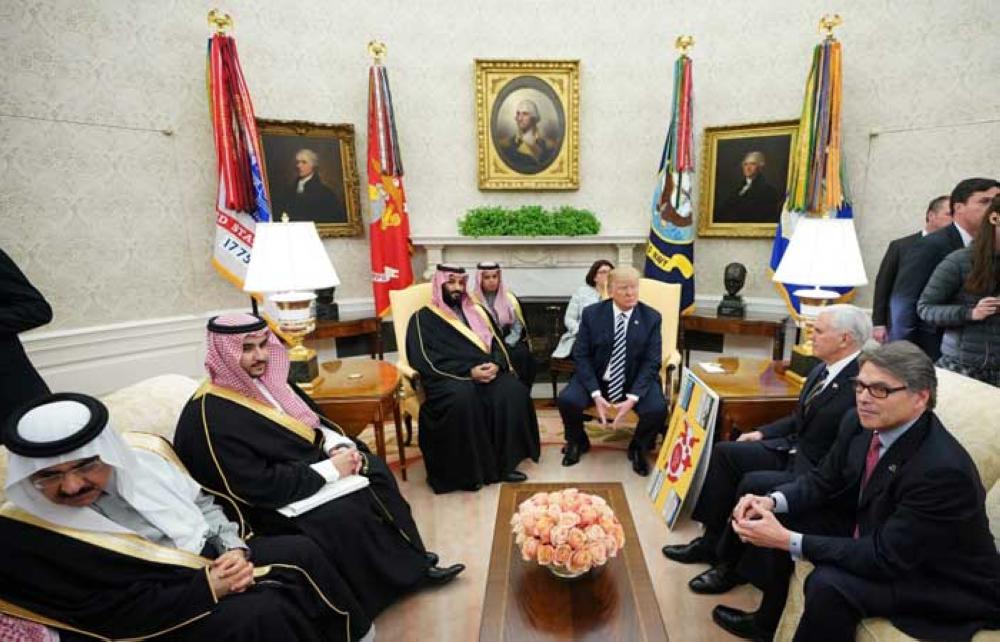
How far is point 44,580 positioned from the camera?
4.75 ft

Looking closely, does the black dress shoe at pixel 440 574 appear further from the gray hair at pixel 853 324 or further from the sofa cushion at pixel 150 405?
the gray hair at pixel 853 324

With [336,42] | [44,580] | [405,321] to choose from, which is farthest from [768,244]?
[44,580]

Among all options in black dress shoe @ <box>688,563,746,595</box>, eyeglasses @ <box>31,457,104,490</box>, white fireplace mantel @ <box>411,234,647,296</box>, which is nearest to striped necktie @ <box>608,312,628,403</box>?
black dress shoe @ <box>688,563,746,595</box>

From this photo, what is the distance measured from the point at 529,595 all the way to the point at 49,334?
4.31 meters

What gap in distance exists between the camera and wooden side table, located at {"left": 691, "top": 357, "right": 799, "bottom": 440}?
292 centimetres

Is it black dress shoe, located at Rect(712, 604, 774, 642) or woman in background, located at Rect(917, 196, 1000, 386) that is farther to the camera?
woman in background, located at Rect(917, 196, 1000, 386)

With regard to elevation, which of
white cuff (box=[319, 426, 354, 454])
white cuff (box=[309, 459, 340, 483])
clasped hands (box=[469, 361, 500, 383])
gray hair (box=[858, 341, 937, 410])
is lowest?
white cuff (box=[309, 459, 340, 483])

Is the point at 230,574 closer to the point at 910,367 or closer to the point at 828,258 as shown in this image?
the point at 910,367

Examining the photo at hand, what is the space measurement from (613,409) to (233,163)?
387cm

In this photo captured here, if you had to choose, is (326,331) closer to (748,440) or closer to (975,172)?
(748,440)

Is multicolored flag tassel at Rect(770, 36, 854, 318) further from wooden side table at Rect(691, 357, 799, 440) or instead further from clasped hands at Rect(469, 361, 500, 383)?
clasped hands at Rect(469, 361, 500, 383)

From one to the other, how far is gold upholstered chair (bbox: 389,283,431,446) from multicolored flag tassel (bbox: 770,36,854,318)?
3.52 m

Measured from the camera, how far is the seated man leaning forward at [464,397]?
3496mm

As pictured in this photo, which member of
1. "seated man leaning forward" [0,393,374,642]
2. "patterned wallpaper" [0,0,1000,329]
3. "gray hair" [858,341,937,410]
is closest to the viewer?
"seated man leaning forward" [0,393,374,642]
